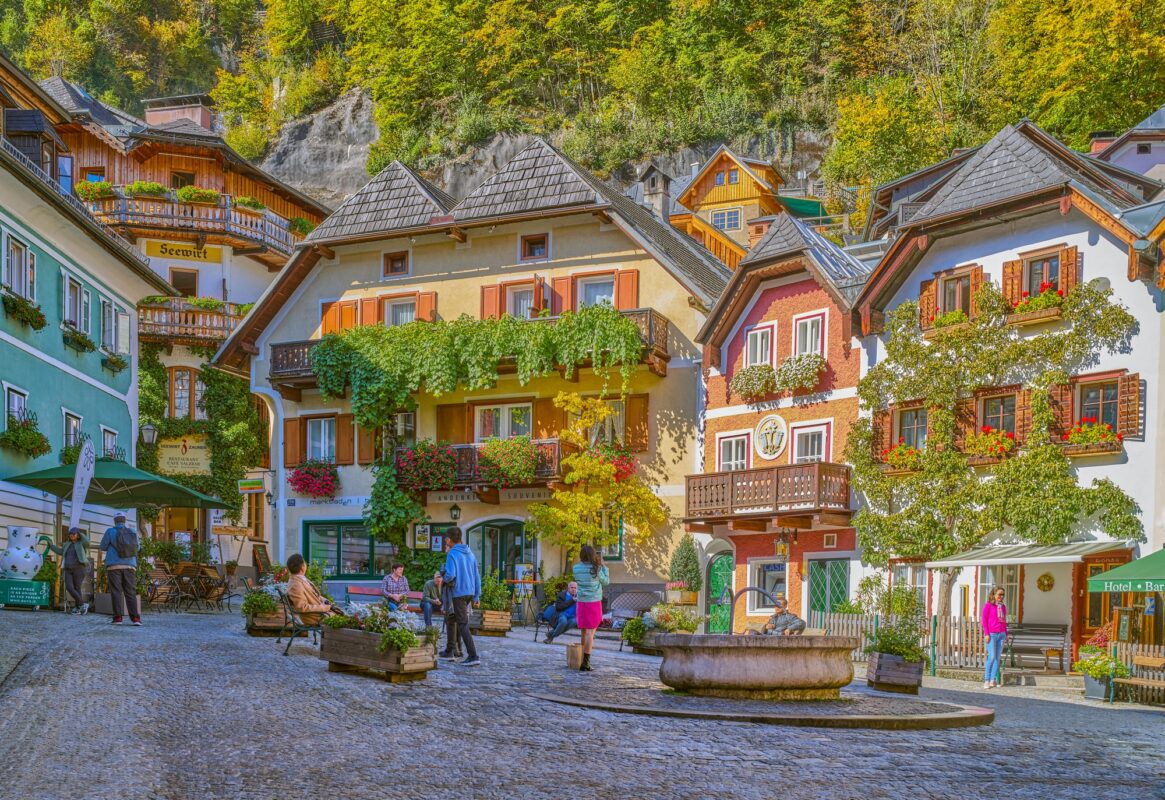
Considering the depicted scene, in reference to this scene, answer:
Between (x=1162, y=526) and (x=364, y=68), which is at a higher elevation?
(x=364, y=68)

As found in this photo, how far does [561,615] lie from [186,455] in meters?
24.5

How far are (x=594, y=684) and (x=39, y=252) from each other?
18218 millimetres

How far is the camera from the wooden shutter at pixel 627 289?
37.7 metres

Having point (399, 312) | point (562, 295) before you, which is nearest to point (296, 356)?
point (399, 312)

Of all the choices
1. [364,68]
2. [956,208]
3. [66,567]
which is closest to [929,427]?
[956,208]

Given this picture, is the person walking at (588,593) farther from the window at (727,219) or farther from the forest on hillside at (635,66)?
the window at (727,219)

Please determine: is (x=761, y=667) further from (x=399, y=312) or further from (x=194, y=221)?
(x=194, y=221)

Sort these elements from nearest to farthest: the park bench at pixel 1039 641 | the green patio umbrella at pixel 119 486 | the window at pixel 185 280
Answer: the green patio umbrella at pixel 119 486 → the park bench at pixel 1039 641 → the window at pixel 185 280

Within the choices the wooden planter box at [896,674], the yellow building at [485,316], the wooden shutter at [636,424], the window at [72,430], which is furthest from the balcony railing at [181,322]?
the wooden planter box at [896,674]

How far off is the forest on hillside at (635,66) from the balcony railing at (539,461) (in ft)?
73.7

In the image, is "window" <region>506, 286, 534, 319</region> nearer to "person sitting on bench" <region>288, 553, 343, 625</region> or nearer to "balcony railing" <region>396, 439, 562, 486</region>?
"balcony railing" <region>396, 439, 562, 486</region>

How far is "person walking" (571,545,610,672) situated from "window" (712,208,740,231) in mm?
46044

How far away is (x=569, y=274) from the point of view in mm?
38625

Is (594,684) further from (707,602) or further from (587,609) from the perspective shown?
(707,602)
